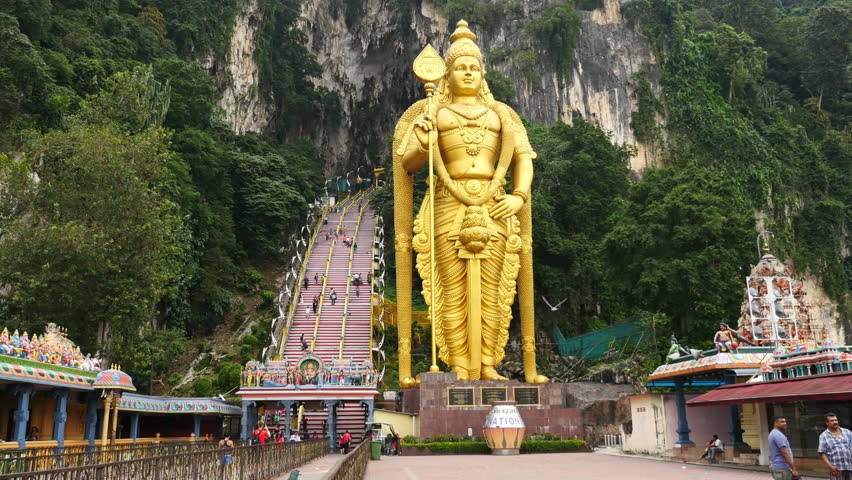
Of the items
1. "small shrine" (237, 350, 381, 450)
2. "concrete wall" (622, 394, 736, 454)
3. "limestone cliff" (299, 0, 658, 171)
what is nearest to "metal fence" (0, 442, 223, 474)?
"small shrine" (237, 350, 381, 450)

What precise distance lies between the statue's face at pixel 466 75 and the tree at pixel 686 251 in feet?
23.6

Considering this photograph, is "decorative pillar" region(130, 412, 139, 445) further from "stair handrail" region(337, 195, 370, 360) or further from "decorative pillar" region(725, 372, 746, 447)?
"decorative pillar" region(725, 372, 746, 447)

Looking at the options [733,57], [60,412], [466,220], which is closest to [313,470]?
[60,412]

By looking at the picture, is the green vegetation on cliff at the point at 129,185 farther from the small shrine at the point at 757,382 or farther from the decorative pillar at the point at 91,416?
the small shrine at the point at 757,382

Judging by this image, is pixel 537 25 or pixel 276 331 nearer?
pixel 276 331

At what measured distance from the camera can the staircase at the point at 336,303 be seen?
66.9ft

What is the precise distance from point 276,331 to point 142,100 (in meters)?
7.83

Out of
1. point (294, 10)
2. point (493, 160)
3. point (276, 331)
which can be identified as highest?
point (294, 10)

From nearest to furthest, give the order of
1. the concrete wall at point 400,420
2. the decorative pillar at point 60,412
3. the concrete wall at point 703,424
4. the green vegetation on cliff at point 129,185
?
1. the decorative pillar at point 60,412
2. the concrete wall at point 703,424
3. the concrete wall at point 400,420
4. the green vegetation on cliff at point 129,185

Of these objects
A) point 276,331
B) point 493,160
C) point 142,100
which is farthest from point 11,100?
point 493,160

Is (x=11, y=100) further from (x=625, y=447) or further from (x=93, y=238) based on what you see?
(x=625, y=447)

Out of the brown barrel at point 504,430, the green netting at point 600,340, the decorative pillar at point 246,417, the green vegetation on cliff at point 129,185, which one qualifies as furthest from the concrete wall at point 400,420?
the green netting at point 600,340

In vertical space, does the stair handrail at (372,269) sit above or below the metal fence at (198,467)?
above

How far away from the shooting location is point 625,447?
1355 centimetres
